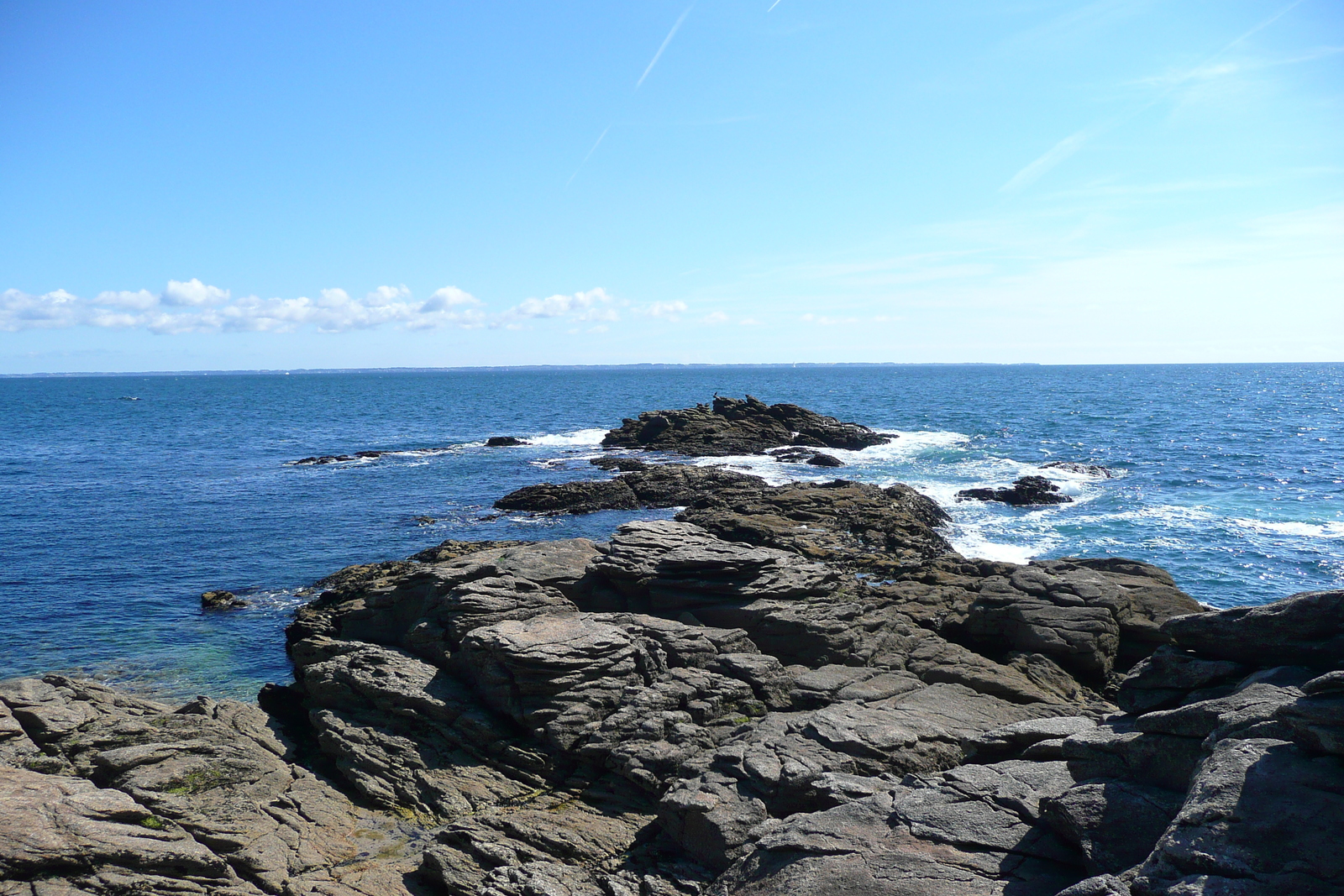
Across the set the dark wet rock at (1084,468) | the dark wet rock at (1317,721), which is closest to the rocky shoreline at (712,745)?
the dark wet rock at (1317,721)

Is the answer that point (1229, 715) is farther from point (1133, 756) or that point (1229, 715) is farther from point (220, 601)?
point (220, 601)

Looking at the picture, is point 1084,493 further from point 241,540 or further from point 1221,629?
point 241,540

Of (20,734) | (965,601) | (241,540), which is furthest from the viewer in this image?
(241,540)

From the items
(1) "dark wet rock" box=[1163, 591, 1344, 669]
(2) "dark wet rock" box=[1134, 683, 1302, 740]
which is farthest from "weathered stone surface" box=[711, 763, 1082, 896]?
(1) "dark wet rock" box=[1163, 591, 1344, 669]

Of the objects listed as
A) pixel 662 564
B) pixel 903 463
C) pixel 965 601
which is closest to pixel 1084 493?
pixel 903 463

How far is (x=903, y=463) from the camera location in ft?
185

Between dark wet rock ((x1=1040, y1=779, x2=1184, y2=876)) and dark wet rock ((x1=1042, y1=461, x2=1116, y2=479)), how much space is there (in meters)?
46.9

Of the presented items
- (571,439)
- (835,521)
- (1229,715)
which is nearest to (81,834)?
(1229,715)

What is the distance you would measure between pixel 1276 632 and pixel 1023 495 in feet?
110

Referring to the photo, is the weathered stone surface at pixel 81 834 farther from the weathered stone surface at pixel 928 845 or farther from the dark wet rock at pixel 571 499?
the dark wet rock at pixel 571 499

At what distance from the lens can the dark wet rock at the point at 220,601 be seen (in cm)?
2744

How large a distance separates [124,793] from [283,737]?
494 centimetres

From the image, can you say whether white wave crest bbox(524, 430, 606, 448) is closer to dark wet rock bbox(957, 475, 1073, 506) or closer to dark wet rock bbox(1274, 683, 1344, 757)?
dark wet rock bbox(957, 475, 1073, 506)

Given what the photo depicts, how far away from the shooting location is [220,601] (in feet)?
90.5
